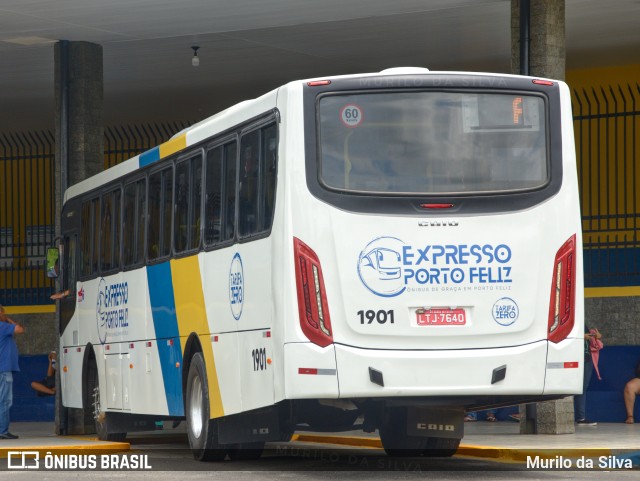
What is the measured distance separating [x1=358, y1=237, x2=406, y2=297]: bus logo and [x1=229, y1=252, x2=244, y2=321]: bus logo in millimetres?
1636

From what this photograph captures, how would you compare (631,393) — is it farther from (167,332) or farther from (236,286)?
(236,286)

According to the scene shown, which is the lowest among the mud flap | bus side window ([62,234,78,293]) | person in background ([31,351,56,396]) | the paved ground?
the paved ground

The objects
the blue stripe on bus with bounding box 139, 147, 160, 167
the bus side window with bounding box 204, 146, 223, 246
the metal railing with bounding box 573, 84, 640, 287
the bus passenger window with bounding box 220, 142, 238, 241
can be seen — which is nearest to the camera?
the bus passenger window with bounding box 220, 142, 238, 241

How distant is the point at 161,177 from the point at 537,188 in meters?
4.95

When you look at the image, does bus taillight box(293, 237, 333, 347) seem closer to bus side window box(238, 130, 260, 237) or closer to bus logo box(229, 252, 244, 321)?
bus side window box(238, 130, 260, 237)

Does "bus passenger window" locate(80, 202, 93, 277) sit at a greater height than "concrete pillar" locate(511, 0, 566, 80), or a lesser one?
lesser

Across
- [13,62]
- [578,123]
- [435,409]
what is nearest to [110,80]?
[13,62]

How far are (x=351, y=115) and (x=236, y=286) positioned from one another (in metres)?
2.14

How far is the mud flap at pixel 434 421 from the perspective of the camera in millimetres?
12844

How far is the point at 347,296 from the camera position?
11500 mm

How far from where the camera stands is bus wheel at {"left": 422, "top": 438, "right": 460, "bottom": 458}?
1446 centimetres

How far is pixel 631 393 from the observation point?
20.6m

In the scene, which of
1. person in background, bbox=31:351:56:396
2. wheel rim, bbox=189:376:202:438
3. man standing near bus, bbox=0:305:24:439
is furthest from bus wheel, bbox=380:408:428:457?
person in background, bbox=31:351:56:396

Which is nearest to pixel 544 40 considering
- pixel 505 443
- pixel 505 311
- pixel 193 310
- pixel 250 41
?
pixel 505 443
